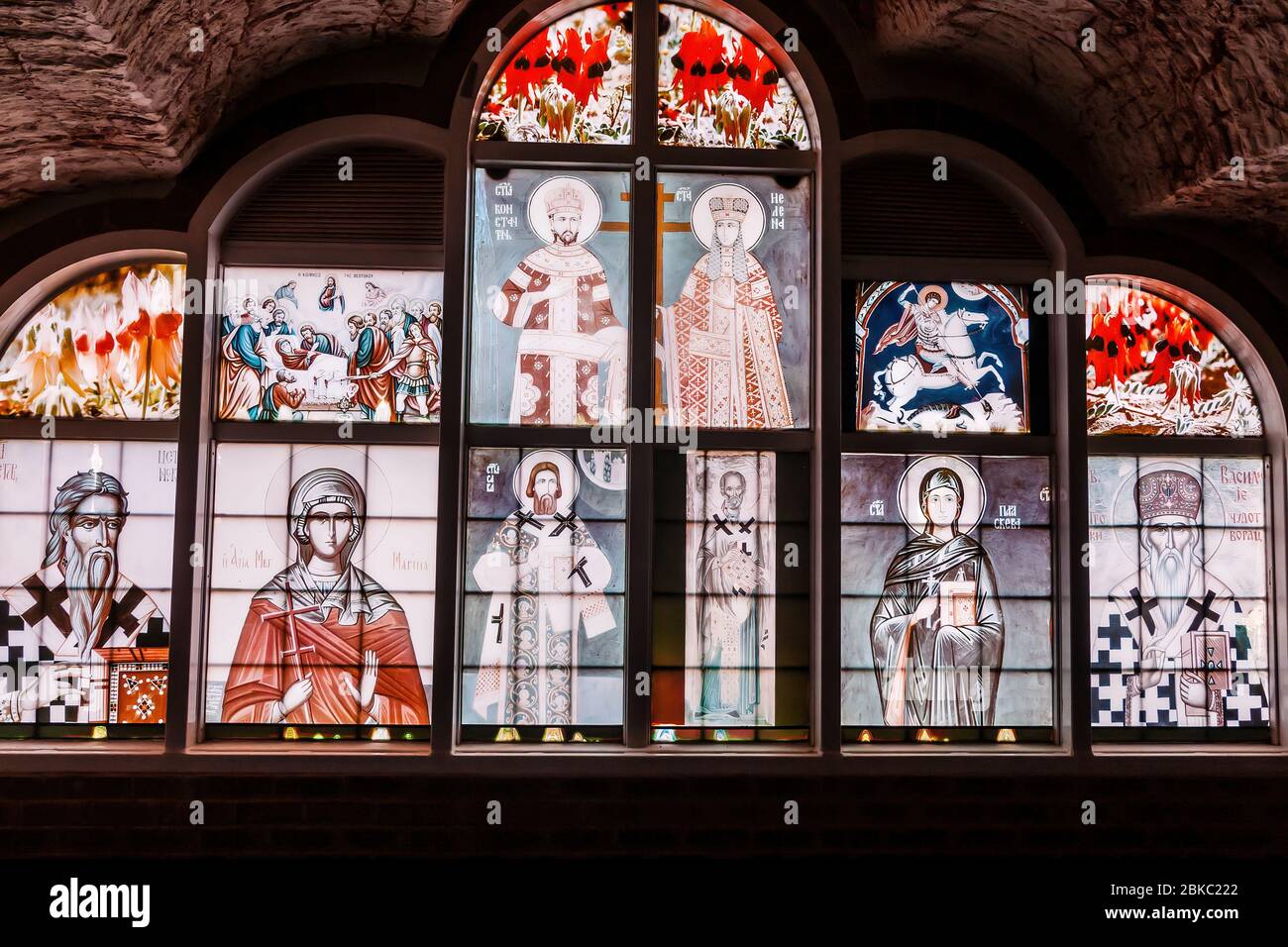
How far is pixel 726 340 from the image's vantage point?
14.3 feet

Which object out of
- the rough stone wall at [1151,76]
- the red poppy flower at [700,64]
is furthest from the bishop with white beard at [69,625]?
the rough stone wall at [1151,76]

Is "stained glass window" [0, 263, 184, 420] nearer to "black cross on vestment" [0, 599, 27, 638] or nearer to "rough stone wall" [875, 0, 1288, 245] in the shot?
"black cross on vestment" [0, 599, 27, 638]

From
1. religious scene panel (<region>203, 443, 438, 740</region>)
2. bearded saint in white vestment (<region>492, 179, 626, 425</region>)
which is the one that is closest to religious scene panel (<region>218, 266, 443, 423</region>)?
religious scene panel (<region>203, 443, 438, 740</region>)

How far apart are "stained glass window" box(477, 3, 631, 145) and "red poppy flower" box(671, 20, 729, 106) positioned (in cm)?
26

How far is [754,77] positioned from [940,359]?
1.64 meters

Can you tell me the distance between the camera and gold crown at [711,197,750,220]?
14.4 feet

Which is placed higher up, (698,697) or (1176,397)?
(1176,397)

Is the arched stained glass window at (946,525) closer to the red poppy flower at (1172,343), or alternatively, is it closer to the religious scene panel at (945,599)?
the religious scene panel at (945,599)

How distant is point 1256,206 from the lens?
13.9 feet

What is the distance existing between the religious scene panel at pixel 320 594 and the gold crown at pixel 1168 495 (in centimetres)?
344

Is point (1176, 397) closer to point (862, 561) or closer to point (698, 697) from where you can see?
point (862, 561)
